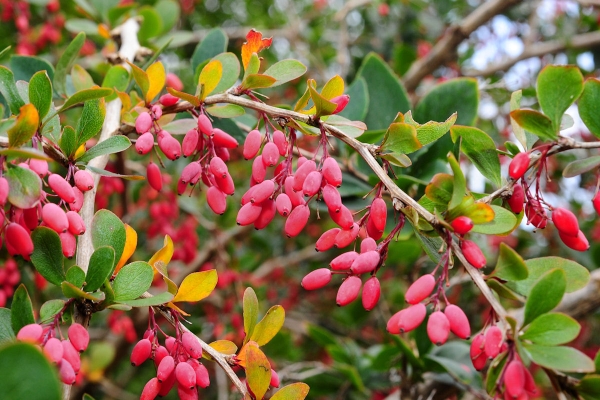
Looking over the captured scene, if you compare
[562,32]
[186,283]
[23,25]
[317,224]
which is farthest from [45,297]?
[562,32]

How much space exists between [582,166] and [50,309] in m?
0.66

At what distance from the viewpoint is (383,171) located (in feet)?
2.29

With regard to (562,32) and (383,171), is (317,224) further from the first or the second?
(383,171)

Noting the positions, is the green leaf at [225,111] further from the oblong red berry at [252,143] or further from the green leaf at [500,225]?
the green leaf at [500,225]

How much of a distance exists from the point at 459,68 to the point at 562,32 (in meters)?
0.48

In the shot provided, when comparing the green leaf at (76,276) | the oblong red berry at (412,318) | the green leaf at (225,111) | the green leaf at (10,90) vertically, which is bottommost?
the oblong red berry at (412,318)

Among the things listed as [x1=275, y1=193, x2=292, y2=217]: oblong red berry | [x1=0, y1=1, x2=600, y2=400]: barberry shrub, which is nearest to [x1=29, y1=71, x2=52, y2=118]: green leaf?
[x1=0, y1=1, x2=600, y2=400]: barberry shrub

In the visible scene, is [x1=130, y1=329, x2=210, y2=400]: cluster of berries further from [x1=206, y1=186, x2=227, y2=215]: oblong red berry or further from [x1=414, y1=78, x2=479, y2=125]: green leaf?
[x1=414, y1=78, x2=479, y2=125]: green leaf

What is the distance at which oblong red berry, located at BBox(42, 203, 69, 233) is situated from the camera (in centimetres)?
66

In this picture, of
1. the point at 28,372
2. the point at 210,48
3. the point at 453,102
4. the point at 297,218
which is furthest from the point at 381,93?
the point at 28,372

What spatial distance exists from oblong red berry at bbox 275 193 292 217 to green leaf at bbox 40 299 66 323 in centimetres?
29

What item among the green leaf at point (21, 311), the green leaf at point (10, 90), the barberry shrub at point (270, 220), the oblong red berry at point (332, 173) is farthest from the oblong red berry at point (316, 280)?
the green leaf at point (10, 90)

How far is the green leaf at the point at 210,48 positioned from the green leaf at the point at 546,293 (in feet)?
2.83

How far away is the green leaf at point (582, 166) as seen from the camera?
68 cm
